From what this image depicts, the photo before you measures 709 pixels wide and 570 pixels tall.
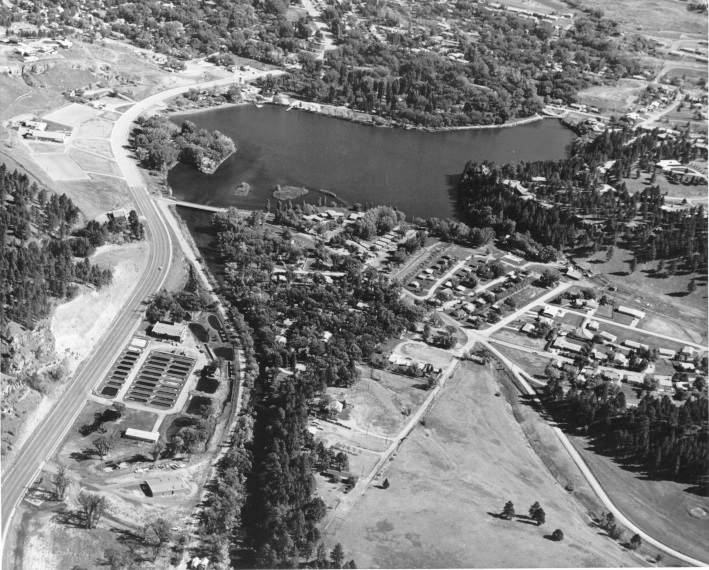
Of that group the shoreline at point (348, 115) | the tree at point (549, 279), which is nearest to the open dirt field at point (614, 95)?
the shoreline at point (348, 115)

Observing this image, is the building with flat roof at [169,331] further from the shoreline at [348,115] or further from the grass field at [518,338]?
the shoreline at [348,115]

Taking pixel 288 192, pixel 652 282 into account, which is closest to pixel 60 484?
pixel 288 192

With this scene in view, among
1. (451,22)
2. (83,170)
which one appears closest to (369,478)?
(83,170)

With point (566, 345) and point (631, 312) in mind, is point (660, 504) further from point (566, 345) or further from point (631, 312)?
point (631, 312)

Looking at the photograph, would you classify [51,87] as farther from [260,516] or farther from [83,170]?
[260,516]

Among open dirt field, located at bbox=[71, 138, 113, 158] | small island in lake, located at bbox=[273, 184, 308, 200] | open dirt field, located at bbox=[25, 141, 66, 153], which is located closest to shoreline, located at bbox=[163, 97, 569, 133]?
open dirt field, located at bbox=[71, 138, 113, 158]
